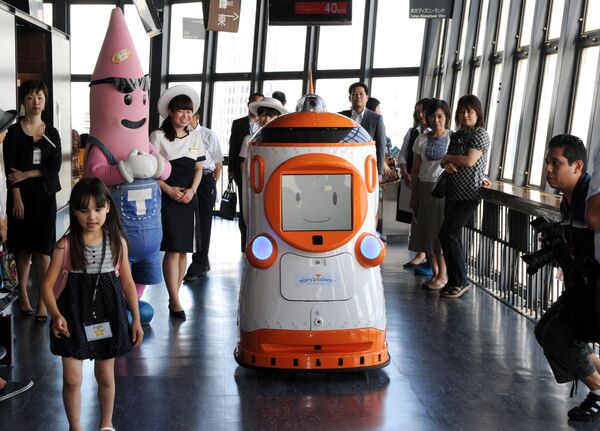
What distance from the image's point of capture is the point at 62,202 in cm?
816

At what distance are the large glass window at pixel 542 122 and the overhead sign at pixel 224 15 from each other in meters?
3.71

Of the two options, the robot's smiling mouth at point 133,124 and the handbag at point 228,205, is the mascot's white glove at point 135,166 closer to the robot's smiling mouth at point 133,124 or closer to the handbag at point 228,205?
the robot's smiling mouth at point 133,124

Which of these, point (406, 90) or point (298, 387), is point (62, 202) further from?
point (406, 90)

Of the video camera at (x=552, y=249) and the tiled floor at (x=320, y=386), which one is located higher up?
the video camera at (x=552, y=249)

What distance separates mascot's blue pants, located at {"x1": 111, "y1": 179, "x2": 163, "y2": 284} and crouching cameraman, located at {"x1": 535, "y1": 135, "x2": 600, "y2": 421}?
2.38m

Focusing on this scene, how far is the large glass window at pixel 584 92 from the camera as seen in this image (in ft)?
23.2

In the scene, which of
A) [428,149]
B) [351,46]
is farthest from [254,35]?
[428,149]

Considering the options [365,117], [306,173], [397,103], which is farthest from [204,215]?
[397,103]

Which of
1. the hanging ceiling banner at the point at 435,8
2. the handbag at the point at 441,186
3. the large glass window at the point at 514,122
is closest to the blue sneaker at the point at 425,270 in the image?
the handbag at the point at 441,186

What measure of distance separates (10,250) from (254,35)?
870 cm

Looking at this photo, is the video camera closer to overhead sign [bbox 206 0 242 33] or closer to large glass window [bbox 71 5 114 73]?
overhead sign [bbox 206 0 242 33]

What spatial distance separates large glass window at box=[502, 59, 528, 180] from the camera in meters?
8.74

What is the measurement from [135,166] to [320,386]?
166 centimetres

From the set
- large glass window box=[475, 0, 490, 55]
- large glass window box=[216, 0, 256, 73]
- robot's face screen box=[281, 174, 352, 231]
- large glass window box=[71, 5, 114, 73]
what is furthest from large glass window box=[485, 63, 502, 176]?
large glass window box=[71, 5, 114, 73]
